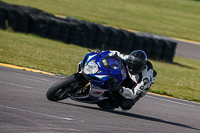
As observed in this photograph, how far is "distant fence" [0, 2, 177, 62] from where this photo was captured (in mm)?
17234

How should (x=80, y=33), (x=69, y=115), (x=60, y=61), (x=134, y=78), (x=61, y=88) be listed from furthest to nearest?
(x=80, y=33) < (x=60, y=61) < (x=134, y=78) < (x=61, y=88) < (x=69, y=115)

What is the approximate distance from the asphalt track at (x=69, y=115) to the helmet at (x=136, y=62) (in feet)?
3.21

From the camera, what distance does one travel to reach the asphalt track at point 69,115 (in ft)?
16.6

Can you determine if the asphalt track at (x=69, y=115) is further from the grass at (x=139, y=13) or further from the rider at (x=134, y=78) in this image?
the grass at (x=139, y=13)

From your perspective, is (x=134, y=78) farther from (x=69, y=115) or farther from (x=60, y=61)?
(x=60, y=61)

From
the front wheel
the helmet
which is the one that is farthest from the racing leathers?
the front wheel

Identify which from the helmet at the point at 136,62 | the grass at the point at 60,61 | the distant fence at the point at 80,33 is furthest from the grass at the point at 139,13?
the helmet at the point at 136,62

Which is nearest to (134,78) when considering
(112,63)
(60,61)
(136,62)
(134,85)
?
(134,85)

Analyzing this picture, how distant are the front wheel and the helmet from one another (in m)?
1.10

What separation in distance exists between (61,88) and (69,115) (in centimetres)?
69

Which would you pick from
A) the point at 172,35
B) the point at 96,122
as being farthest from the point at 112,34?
the point at 96,122

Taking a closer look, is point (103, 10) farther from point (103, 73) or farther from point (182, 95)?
point (103, 73)

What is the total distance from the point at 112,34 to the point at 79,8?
51.7 ft

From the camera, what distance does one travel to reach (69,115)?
593 centimetres
